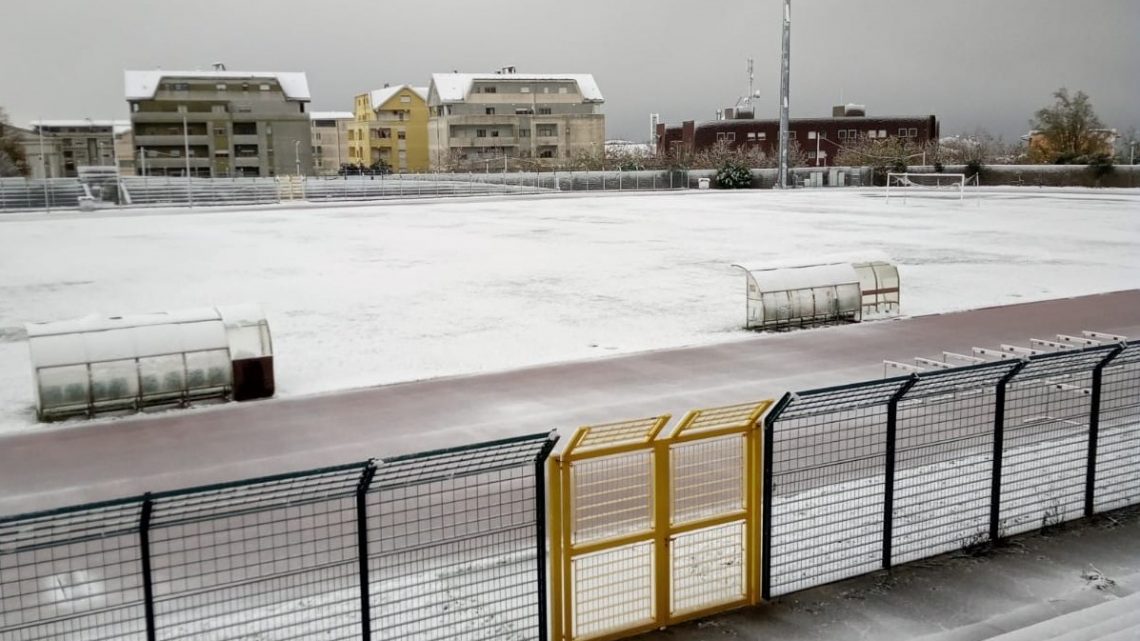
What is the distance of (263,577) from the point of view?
598cm

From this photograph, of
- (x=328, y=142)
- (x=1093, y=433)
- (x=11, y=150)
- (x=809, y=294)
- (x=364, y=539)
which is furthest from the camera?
(x=328, y=142)

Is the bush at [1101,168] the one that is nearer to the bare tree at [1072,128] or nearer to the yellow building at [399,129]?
the bare tree at [1072,128]

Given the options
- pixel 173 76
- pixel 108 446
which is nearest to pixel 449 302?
pixel 108 446

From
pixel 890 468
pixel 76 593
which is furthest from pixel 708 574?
pixel 76 593

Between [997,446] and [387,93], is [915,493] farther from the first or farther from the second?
[387,93]

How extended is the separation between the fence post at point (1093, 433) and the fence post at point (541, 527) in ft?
16.3

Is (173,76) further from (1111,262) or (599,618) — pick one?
(599,618)

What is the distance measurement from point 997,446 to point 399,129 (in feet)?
443

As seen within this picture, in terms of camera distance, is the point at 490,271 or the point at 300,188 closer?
the point at 490,271

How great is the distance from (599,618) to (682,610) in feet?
2.00

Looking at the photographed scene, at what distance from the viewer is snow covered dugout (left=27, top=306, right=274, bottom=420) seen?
1330cm

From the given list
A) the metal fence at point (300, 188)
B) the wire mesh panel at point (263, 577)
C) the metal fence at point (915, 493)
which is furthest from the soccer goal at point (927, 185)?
the wire mesh panel at point (263, 577)

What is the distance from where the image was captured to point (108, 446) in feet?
39.7

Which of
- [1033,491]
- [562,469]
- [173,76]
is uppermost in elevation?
[173,76]
